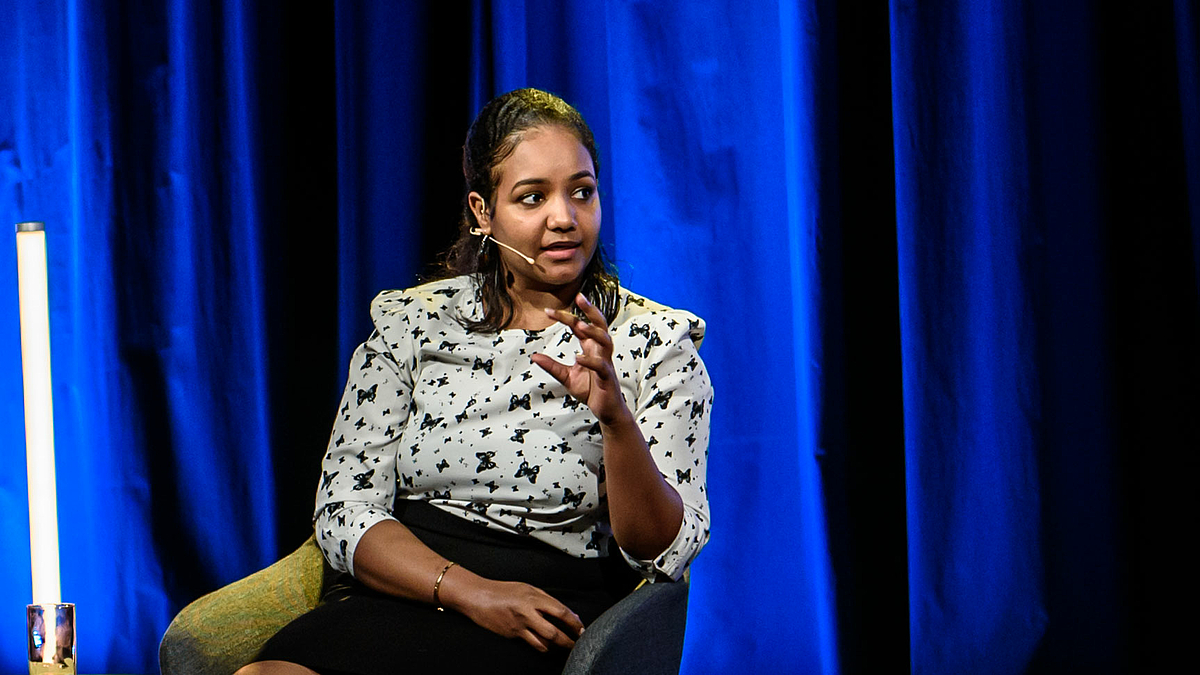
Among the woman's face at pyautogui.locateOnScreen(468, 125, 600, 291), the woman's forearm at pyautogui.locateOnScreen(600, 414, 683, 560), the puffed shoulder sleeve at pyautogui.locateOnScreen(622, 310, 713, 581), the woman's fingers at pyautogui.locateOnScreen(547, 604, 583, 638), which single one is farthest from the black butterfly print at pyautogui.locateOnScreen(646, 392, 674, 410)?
the woman's fingers at pyautogui.locateOnScreen(547, 604, 583, 638)

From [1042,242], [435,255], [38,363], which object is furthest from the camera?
[435,255]

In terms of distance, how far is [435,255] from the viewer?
2529 mm

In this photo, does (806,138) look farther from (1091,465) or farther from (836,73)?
(1091,465)

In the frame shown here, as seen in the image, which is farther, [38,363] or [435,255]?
[435,255]

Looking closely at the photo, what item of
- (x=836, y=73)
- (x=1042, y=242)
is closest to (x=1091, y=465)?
(x=1042, y=242)

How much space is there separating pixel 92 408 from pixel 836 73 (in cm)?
193

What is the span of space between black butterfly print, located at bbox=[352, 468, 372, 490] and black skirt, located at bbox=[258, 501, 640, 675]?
7 cm

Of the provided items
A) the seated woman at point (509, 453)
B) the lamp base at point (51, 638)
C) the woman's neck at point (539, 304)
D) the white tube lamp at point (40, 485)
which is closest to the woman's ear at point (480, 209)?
the seated woman at point (509, 453)

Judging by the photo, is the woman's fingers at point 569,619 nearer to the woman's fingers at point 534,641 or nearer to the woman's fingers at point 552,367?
the woman's fingers at point 534,641

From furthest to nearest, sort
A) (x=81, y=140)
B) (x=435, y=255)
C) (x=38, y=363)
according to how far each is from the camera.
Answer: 1. (x=81, y=140)
2. (x=435, y=255)
3. (x=38, y=363)

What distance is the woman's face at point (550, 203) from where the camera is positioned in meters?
1.78

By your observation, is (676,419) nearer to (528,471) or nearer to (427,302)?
(528,471)

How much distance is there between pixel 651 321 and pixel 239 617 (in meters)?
0.80

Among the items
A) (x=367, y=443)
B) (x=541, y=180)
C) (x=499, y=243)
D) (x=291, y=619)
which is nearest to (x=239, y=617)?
(x=291, y=619)
